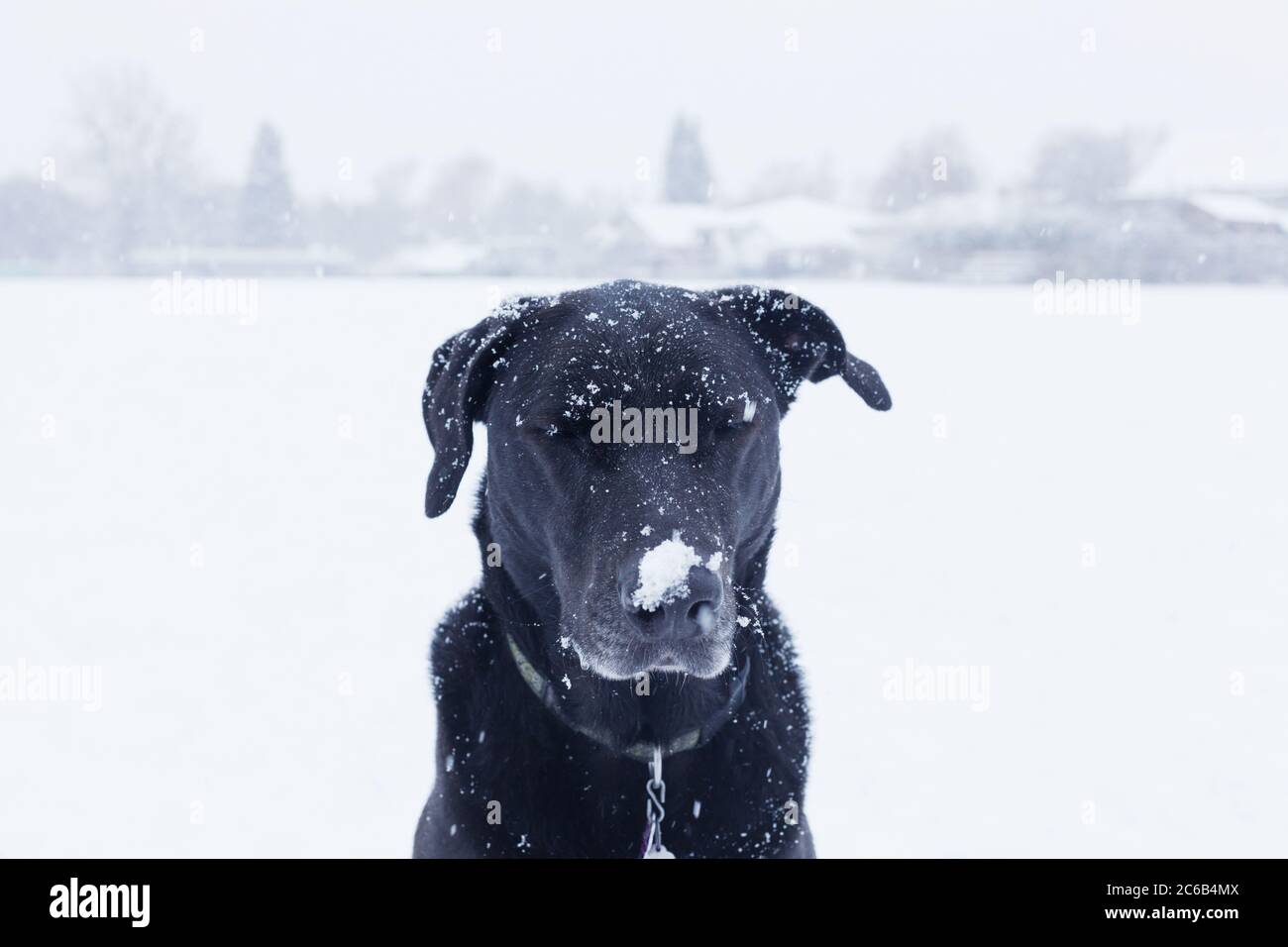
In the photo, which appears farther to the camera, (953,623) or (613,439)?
(953,623)

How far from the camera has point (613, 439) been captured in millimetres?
2504

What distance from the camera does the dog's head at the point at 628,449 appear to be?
2291 mm

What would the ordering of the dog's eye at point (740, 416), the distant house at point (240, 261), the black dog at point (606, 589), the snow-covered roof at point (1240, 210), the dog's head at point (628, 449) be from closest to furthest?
the dog's head at point (628, 449) < the black dog at point (606, 589) < the dog's eye at point (740, 416) < the snow-covered roof at point (1240, 210) < the distant house at point (240, 261)

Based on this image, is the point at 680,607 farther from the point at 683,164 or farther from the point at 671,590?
the point at 683,164

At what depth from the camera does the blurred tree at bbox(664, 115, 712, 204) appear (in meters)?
51.3

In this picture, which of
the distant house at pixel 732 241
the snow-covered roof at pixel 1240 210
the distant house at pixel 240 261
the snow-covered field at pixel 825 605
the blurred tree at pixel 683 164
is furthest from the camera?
the blurred tree at pixel 683 164

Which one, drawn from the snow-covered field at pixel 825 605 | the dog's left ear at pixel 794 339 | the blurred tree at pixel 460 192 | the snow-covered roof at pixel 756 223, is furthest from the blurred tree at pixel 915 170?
the dog's left ear at pixel 794 339

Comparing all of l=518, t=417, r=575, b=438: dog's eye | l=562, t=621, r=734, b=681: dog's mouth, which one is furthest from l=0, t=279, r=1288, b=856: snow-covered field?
l=518, t=417, r=575, b=438: dog's eye

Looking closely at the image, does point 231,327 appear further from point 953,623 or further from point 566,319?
point 566,319

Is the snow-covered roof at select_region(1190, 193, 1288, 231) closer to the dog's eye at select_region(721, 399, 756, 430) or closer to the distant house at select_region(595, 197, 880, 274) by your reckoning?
the distant house at select_region(595, 197, 880, 274)

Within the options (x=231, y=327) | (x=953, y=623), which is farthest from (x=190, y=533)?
(x=231, y=327)

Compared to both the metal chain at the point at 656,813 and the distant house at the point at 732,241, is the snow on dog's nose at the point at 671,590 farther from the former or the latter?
the distant house at the point at 732,241

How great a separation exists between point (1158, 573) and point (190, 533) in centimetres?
718

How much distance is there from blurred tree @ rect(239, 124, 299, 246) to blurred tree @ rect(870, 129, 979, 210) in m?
27.1
